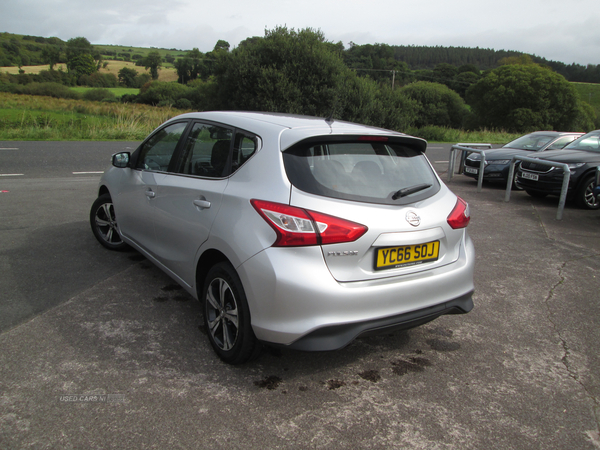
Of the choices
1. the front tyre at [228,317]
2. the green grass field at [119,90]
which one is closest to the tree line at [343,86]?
the front tyre at [228,317]

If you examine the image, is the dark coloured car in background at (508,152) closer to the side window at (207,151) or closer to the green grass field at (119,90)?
the side window at (207,151)

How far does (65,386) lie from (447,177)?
11933 mm

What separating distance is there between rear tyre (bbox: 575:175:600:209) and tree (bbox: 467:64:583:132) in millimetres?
66689

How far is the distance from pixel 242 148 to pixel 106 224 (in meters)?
2.94

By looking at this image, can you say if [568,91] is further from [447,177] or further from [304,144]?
[304,144]

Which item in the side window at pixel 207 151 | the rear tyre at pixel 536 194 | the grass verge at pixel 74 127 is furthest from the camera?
the grass verge at pixel 74 127

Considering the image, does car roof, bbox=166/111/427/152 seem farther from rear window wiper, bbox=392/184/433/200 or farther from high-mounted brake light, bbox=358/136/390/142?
rear window wiper, bbox=392/184/433/200

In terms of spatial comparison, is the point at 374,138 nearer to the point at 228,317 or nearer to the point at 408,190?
the point at 408,190

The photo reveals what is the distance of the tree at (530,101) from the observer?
7000cm

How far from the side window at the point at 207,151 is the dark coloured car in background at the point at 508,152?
940cm

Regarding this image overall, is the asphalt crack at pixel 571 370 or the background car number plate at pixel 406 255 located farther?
the background car number plate at pixel 406 255

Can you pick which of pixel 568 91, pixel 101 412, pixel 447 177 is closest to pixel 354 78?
pixel 447 177

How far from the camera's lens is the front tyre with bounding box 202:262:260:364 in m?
2.90

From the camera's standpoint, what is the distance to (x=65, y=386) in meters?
2.81
